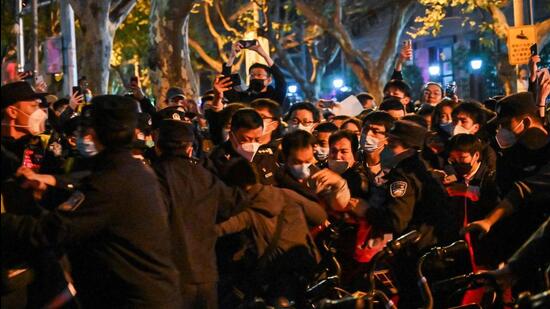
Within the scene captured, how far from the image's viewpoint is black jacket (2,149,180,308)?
19.9 ft

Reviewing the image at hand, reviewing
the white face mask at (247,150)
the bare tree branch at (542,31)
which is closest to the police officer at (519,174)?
the white face mask at (247,150)

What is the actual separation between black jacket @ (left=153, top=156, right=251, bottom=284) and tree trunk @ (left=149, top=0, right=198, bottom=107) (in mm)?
14710

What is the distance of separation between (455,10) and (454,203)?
42.0 m

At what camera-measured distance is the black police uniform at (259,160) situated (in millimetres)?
8555

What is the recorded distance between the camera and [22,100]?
7.45m

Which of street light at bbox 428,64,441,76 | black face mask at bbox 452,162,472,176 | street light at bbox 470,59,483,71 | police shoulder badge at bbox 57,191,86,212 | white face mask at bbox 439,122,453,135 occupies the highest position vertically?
police shoulder badge at bbox 57,191,86,212


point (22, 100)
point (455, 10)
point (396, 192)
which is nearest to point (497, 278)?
point (396, 192)

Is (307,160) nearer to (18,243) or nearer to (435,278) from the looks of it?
(435,278)

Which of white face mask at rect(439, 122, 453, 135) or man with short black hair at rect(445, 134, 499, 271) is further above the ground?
white face mask at rect(439, 122, 453, 135)

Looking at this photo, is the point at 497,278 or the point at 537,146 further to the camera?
the point at 537,146

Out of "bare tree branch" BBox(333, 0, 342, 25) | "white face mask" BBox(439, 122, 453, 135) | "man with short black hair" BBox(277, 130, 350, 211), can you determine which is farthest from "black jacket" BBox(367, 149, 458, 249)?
"bare tree branch" BBox(333, 0, 342, 25)

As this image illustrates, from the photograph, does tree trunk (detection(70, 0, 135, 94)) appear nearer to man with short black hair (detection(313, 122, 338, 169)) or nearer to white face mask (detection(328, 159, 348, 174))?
man with short black hair (detection(313, 122, 338, 169))

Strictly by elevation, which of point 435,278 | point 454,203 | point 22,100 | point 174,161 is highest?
point 22,100

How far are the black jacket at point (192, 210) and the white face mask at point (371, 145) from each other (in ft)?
7.20
